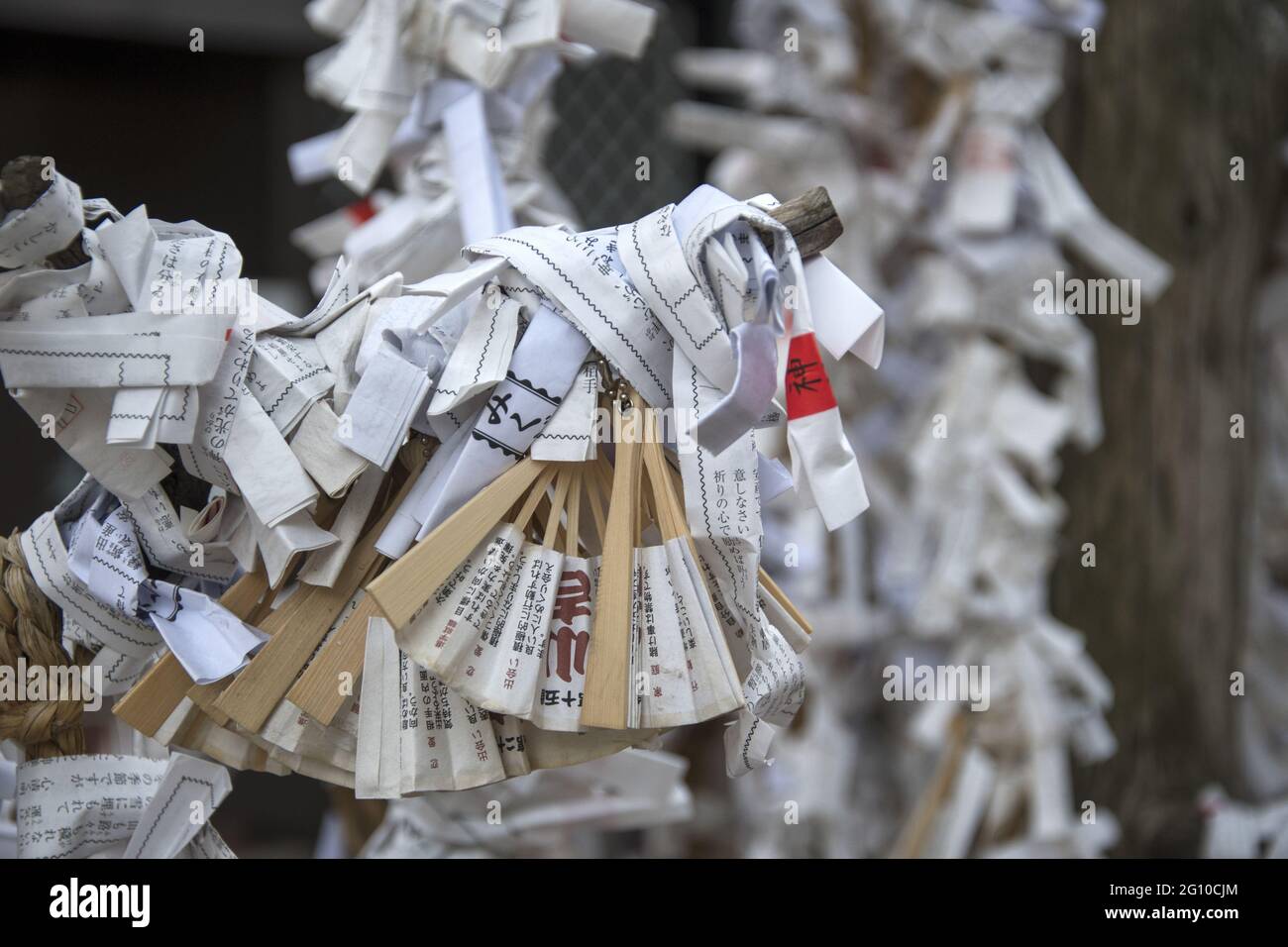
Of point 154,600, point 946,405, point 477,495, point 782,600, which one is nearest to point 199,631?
point 154,600

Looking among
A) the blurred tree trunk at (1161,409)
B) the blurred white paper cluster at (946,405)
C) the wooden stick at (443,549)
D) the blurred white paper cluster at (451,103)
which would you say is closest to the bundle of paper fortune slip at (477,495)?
the wooden stick at (443,549)

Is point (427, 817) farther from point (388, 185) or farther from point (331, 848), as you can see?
point (388, 185)

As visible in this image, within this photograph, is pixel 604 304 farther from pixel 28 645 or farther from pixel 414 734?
pixel 28 645

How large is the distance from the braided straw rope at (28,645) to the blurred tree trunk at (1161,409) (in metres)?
1.10

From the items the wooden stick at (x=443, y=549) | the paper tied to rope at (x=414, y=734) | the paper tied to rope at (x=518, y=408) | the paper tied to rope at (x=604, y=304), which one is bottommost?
the paper tied to rope at (x=414, y=734)

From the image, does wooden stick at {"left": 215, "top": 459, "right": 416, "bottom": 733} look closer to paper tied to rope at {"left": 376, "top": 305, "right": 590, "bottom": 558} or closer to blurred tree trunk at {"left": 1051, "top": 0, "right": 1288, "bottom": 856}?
paper tied to rope at {"left": 376, "top": 305, "right": 590, "bottom": 558}

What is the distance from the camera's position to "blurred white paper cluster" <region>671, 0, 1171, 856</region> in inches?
53.5

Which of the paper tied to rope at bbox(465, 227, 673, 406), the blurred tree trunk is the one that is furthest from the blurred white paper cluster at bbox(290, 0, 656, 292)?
the blurred tree trunk

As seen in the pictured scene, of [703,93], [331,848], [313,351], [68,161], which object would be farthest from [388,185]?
[313,351]

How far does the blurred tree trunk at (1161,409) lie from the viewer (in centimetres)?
143

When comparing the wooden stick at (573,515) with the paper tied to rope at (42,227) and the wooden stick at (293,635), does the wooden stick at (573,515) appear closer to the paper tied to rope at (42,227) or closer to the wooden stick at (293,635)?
the wooden stick at (293,635)

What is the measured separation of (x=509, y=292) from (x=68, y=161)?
1.61m

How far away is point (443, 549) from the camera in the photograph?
0.53m
